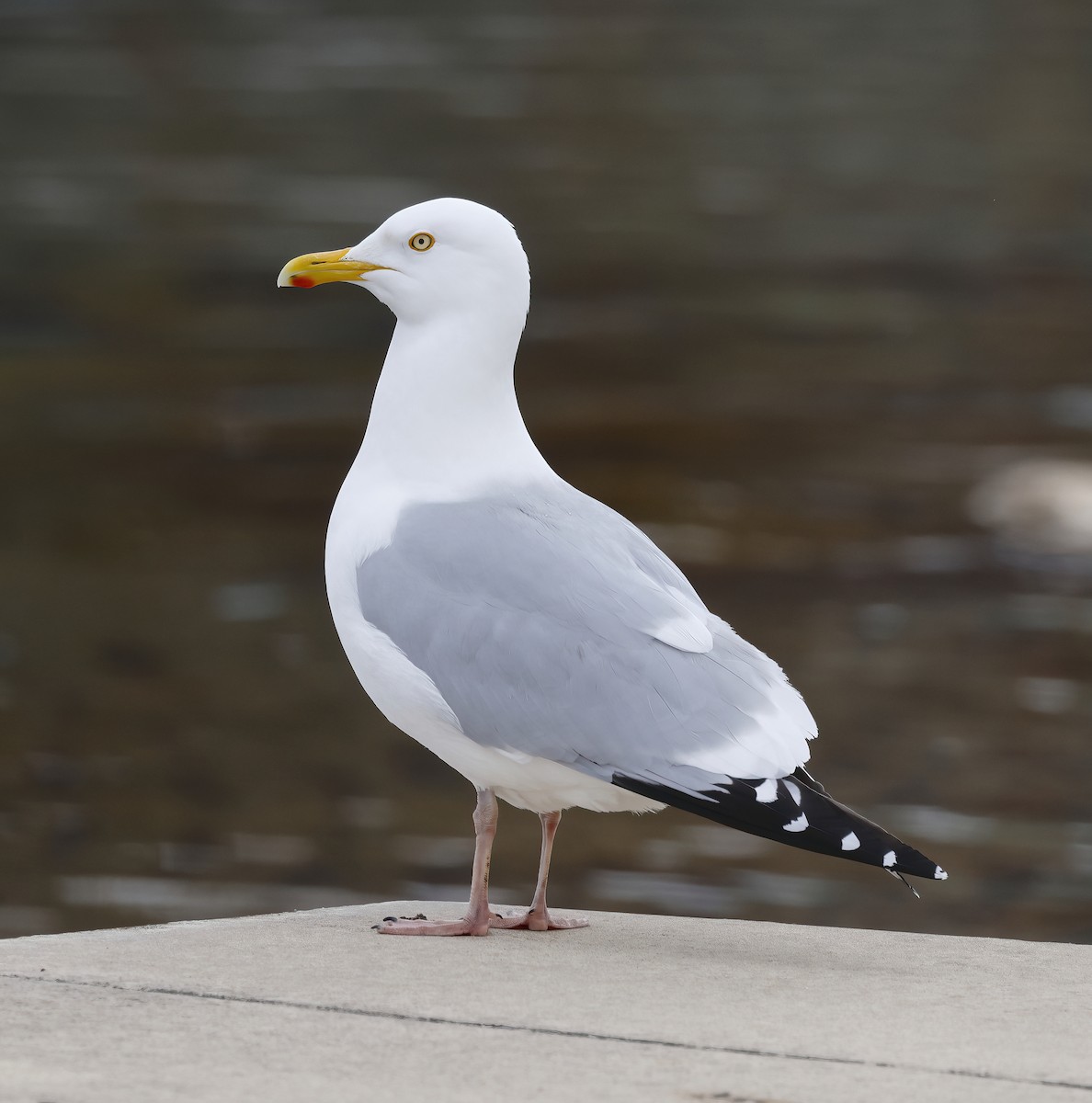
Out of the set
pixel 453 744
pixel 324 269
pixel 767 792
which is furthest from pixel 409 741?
pixel 767 792

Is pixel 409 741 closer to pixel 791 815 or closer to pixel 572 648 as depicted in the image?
pixel 572 648

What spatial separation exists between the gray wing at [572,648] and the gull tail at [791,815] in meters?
0.03

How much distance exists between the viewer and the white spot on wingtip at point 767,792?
2680 mm

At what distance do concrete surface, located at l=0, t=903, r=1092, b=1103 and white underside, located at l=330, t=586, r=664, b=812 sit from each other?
232 mm

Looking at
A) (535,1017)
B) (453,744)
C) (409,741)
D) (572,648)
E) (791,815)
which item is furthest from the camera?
(409,741)

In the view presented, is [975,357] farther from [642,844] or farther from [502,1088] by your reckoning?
[502,1088]

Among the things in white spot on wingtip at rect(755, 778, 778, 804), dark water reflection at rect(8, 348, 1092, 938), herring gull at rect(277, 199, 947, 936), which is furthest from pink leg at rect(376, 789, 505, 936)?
dark water reflection at rect(8, 348, 1092, 938)

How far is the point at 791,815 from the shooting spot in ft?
8.73

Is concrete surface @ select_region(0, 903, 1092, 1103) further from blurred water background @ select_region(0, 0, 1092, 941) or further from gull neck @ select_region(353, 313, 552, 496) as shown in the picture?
blurred water background @ select_region(0, 0, 1092, 941)

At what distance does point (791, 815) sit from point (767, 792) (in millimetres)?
53

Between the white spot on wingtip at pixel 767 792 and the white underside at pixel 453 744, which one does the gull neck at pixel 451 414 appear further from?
the white spot on wingtip at pixel 767 792

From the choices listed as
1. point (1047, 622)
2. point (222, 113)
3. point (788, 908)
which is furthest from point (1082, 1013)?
point (222, 113)

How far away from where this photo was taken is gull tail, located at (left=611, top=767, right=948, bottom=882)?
262 centimetres

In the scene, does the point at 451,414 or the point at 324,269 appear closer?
the point at 451,414
